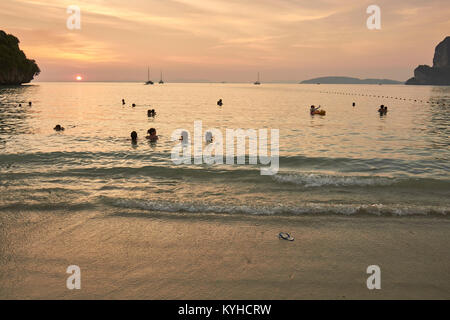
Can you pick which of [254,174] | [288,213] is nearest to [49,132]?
A: [254,174]

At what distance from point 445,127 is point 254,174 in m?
27.7

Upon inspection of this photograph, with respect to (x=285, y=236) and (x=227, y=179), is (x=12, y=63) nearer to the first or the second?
(x=227, y=179)

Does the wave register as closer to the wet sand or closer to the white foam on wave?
the wet sand

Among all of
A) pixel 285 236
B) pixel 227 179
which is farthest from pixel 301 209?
pixel 227 179

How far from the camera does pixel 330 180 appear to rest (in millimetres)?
12906

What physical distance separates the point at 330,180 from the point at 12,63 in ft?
512

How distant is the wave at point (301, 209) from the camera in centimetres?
916

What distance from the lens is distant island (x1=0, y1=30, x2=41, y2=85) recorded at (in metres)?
127

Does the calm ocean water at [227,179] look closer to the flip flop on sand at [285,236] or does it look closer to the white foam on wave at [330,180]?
the white foam on wave at [330,180]

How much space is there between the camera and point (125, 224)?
323 inches
